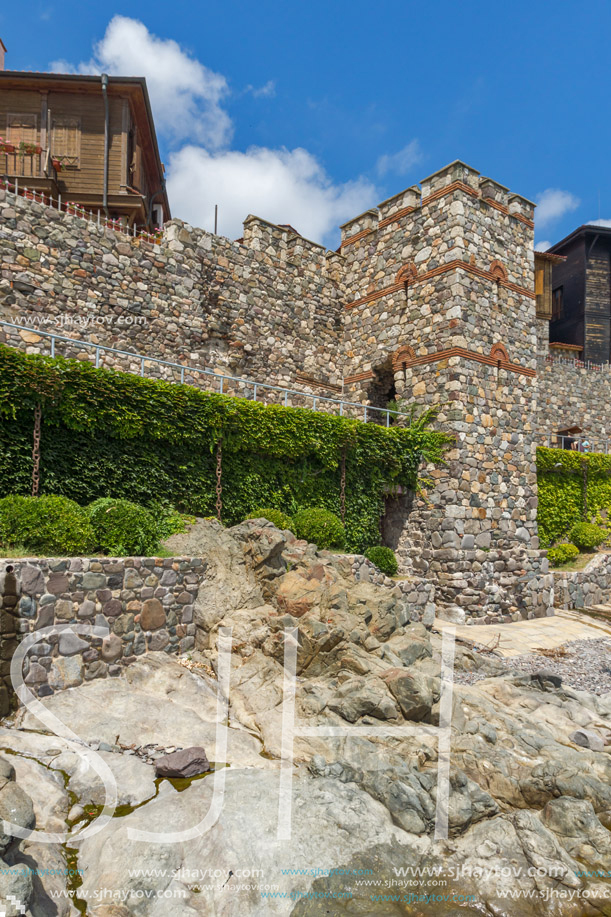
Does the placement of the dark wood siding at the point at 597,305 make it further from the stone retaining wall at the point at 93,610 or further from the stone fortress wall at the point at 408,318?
the stone retaining wall at the point at 93,610

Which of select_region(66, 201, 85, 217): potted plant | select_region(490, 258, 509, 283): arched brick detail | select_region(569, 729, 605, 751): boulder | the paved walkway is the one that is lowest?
the paved walkway

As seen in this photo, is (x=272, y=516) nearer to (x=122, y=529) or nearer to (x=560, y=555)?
(x=122, y=529)

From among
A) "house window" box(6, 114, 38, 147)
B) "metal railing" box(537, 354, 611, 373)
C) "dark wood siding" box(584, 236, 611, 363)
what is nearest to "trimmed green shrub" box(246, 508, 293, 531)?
"house window" box(6, 114, 38, 147)

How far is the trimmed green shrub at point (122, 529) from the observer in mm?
9562

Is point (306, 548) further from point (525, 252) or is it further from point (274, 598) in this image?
A: point (525, 252)

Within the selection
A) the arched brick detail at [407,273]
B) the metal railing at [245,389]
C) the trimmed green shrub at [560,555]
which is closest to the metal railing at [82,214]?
the metal railing at [245,389]

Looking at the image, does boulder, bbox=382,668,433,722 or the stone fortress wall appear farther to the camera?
the stone fortress wall

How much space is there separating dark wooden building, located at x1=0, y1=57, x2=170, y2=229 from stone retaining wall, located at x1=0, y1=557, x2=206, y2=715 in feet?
49.3

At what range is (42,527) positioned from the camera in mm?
8781

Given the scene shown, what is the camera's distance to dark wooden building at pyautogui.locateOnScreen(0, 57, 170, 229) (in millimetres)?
19516

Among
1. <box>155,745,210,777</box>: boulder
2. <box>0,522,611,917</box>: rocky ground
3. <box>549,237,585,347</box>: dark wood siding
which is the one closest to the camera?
<box>0,522,611,917</box>: rocky ground

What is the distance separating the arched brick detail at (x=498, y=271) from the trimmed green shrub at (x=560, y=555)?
965 centimetres

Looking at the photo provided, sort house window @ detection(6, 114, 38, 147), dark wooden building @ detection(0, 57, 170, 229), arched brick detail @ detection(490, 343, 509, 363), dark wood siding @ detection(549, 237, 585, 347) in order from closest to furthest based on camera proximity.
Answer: arched brick detail @ detection(490, 343, 509, 363) → dark wooden building @ detection(0, 57, 170, 229) → house window @ detection(6, 114, 38, 147) → dark wood siding @ detection(549, 237, 585, 347)

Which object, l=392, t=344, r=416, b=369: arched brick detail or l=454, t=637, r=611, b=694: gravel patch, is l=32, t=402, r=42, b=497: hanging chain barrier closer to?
l=454, t=637, r=611, b=694: gravel patch
